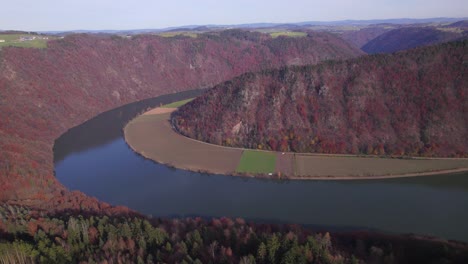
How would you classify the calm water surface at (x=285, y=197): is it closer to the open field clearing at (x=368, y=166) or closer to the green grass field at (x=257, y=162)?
the open field clearing at (x=368, y=166)

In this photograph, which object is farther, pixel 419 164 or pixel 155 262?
pixel 419 164

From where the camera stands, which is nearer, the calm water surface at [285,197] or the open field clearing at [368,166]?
the calm water surface at [285,197]

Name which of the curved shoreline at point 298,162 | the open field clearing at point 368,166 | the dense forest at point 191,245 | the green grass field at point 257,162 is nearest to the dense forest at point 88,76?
the dense forest at point 191,245

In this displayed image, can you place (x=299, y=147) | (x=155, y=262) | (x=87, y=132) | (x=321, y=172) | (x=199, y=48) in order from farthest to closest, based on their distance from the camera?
(x=199, y=48)
(x=87, y=132)
(x=299, y=147)
(x=321, y=172)
(x=155, y=262)

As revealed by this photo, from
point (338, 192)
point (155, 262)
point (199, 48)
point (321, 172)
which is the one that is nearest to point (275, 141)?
point (321, 172)

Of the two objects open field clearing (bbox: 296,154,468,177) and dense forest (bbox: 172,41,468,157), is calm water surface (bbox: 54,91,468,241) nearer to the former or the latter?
open field clearing (bbox: 296,154,468,177)

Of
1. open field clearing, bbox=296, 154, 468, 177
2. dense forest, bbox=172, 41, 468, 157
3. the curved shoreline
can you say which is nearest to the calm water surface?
the curved shoreline

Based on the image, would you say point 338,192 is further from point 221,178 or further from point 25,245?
point 25,245
